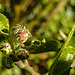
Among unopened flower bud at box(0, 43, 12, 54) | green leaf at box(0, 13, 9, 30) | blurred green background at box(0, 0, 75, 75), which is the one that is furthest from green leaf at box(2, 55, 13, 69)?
blurred green background at box(0, 0, 75, 75)

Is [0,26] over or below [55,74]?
over

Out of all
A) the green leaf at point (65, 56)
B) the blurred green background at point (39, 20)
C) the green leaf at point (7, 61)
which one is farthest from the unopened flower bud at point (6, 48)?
the blurred green background at point (39, 20)

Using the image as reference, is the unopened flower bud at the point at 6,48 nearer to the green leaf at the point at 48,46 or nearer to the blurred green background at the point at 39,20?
the green leaf at the point at 48,46

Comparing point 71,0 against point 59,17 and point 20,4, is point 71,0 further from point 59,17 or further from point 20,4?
point 20,4

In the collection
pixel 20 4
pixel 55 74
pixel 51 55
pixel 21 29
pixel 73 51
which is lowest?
pixel 51 55

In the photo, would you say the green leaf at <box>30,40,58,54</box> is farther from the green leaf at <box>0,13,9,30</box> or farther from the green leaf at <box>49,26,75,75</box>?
the green leaf at <box>0,13,9,30</box>

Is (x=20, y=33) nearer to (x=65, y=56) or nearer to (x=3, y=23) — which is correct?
(x=3, y=23)

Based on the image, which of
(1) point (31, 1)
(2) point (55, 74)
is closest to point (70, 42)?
(2) point (55, 74)
